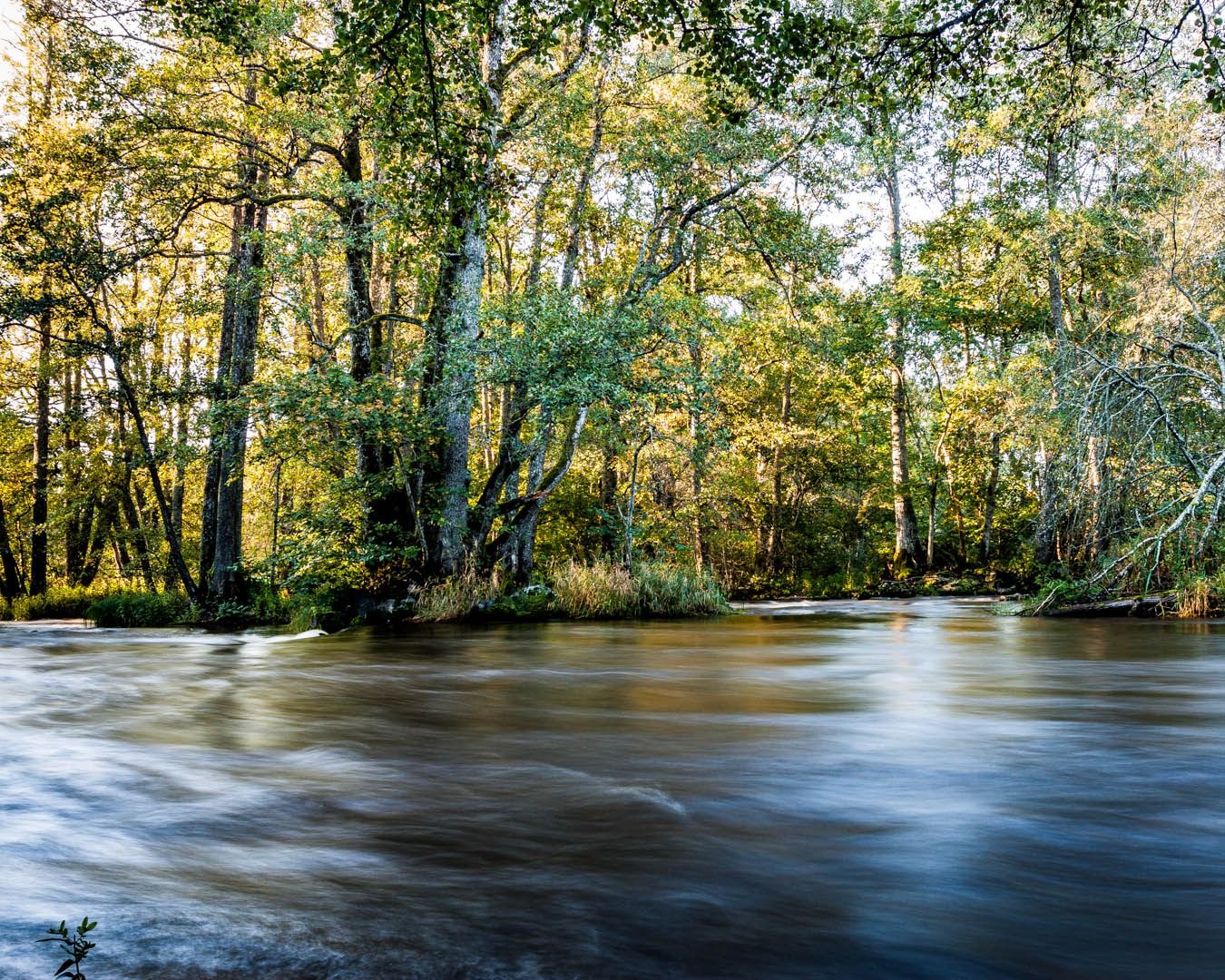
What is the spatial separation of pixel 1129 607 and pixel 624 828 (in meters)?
12.3

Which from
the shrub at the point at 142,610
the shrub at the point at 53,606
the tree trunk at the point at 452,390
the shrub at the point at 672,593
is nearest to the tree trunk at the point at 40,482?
the shrub at the point at 53,606

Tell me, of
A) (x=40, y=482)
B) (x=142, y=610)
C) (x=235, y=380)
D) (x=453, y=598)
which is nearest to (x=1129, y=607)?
(x=453, y=598)

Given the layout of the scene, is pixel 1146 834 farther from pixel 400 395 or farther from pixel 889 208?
pixel 889 208

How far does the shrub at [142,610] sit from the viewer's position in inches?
647

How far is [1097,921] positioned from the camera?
7.27 ft

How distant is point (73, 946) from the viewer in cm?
173

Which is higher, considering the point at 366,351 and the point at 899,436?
the point at 366,351

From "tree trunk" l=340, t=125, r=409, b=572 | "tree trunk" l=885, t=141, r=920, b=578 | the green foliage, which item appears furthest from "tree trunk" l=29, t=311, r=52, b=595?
"tree trunk" l=885, t=141, r=920, b=578

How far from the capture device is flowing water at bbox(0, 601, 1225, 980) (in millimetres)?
2047

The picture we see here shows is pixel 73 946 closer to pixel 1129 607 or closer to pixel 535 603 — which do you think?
pixel 535 603

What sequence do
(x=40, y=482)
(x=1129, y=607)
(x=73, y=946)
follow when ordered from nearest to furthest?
(x=73, y=946) → (x=1129, y=607) → (x=40, y=482)

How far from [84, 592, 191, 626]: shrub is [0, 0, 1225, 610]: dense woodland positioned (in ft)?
2.54

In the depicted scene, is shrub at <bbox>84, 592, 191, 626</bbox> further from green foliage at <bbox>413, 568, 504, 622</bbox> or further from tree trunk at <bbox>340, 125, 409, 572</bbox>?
green foliage at <bbox>413, 568, 504, 622</bbox>

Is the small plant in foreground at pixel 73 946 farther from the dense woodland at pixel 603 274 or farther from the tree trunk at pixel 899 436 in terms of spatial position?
the tree trunk at pixel 899 436
